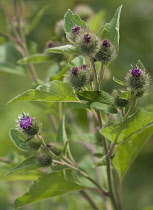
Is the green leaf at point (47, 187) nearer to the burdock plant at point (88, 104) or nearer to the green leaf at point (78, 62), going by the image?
the burdock plant at point (88, 104)

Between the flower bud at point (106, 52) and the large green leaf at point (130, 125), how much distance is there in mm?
229

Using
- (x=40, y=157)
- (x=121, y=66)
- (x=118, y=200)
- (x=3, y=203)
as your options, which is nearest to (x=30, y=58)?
(x=40, y=157)

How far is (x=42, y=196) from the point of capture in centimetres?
191

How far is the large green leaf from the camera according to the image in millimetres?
1516

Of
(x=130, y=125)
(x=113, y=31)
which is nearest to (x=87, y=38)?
(x=113, y=31)

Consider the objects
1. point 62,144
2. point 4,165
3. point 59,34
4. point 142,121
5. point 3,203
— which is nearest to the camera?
point 142,121

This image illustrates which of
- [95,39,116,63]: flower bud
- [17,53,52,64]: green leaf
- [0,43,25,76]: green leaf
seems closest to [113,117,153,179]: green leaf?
[95,39,116,63]: flower bud

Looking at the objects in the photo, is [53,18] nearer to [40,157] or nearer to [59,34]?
[59,34]

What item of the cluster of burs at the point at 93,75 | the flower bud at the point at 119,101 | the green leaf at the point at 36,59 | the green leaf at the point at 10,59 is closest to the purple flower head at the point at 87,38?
the cluster of burs at the point at 93,75

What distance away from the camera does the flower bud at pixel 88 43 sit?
1522 mm

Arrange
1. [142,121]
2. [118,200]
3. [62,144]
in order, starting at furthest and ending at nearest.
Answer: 1. [118,200]
2. [62,144]
3. [142,121]

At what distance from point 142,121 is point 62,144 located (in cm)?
45

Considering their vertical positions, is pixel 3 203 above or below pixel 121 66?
below

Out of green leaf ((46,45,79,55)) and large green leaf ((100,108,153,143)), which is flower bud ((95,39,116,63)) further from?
large green leaf ((100,108,153,143))
